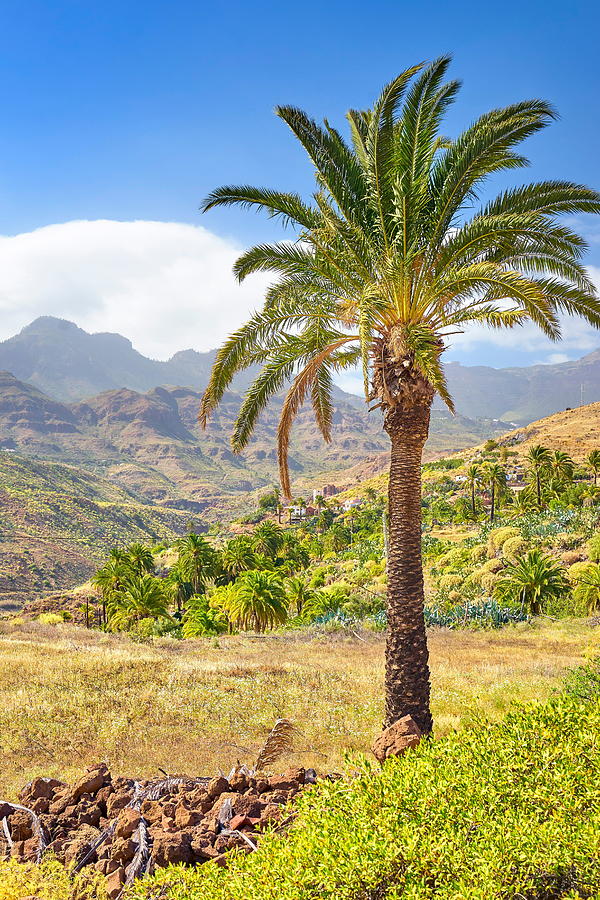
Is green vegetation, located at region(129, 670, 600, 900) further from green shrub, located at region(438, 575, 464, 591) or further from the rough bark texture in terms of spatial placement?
green shrub, located at region(438, 575, 464, 591)

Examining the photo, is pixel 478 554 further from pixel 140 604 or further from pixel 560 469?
pixel 140 604

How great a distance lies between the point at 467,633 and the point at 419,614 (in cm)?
1643

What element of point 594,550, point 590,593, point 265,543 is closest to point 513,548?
point 594,550

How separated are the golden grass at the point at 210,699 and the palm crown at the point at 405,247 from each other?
6138 mm

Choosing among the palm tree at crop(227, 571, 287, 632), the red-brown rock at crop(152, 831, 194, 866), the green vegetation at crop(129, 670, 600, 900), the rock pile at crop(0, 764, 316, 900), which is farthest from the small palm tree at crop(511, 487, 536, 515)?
the red-brown rock at crop(152, 831, 194, 866)

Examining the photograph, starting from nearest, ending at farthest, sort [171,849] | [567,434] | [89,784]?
[171,849] < [89,784] < [567,434]

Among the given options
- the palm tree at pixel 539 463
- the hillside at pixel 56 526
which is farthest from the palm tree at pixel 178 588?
the palm tree at pixel 539 463

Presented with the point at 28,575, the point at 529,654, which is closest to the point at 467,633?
the point at 529,654

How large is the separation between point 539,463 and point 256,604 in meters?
37.2

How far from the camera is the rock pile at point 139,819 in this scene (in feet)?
16.5

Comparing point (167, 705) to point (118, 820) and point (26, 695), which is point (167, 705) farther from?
point (118, 820)

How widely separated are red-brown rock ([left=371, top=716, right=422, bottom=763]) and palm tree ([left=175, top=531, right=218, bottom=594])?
1632 inches

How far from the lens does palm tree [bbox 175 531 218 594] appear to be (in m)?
46.8

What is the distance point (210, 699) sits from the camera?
12883mm
